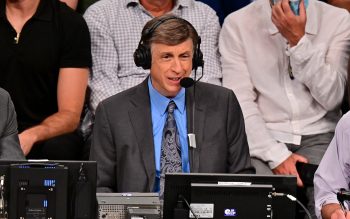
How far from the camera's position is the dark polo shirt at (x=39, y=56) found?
4285 millimetres

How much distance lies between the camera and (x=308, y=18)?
444cm

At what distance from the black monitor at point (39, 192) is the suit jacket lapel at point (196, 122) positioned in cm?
86

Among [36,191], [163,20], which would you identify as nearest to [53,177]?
[36,191]

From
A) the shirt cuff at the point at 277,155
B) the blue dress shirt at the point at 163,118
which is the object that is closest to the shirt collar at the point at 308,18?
the shirt cuff at the point at 277,155

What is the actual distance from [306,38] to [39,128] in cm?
139

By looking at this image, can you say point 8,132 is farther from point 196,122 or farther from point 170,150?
point 196,122

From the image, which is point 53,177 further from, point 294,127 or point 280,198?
point 294,127

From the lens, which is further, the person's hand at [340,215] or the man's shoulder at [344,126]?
the man's shoulder at [344,126]

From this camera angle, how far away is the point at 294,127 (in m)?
4.33

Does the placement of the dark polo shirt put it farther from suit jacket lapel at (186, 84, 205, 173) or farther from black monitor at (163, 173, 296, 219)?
black monitor at (163, 173, 296, 219)

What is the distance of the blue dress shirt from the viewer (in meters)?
3.56

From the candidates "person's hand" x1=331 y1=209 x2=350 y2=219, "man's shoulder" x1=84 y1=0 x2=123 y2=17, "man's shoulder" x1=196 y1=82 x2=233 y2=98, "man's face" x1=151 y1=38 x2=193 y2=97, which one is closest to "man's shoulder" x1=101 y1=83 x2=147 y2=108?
"man's face" x1=151 y1=38 x2=193 y2=97

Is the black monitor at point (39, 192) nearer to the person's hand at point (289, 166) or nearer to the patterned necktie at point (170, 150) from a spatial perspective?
the patterned necktie at point (170, 150)

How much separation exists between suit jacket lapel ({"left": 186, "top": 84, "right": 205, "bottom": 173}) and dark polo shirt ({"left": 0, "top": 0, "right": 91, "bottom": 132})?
926 mm
